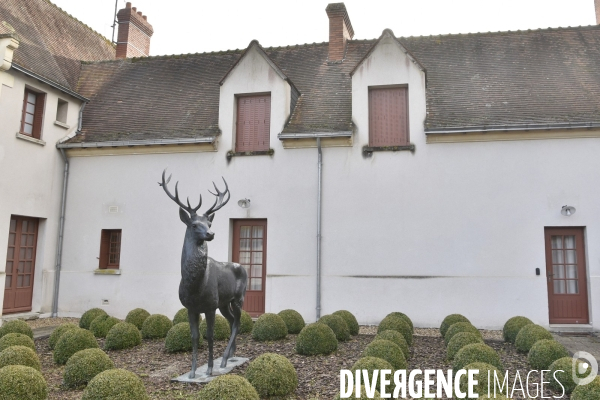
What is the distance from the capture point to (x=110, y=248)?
12.1m

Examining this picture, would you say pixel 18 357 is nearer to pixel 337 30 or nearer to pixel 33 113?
pixel 33 113

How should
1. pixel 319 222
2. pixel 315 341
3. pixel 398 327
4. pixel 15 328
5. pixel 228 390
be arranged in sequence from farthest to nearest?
pixel 319 222 → pixel 398 327 → pixel 15 328 → pixel 315 341 → pixel 228 390

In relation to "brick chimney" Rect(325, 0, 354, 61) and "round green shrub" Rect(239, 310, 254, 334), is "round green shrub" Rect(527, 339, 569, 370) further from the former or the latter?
"brick chimney" Rect(325, 0, 354, 61)

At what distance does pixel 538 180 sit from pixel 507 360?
468 centimetres

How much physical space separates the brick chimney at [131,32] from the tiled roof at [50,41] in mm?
891

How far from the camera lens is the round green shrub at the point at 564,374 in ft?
17.4

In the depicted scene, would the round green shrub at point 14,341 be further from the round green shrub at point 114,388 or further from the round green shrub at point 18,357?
the round green shrub at point 114,388

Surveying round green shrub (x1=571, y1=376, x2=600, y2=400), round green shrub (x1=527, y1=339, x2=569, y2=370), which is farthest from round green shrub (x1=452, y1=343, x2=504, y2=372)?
round green shrub (x1=571, y1=376, x2=600, y2=400)

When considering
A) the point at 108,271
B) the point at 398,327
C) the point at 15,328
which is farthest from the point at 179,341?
the point at 108,271

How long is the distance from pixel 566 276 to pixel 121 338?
899 cm

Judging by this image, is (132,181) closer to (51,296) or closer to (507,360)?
(51,296)

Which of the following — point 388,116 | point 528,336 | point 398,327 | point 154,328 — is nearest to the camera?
point 528,336

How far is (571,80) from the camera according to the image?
1133 centimetres

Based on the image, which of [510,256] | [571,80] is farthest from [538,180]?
[571,80]
